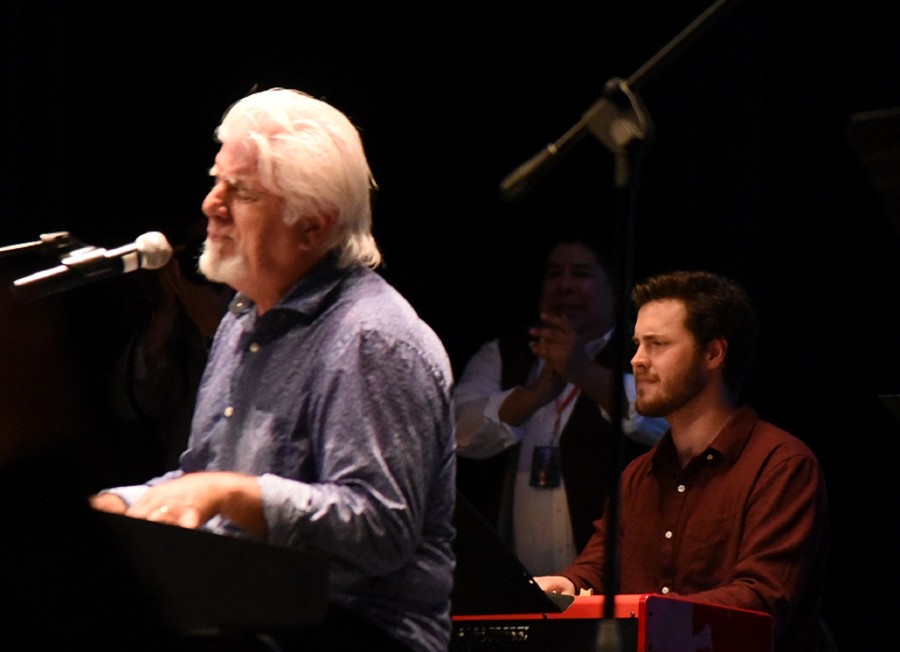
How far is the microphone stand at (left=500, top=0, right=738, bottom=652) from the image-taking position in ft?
7.27

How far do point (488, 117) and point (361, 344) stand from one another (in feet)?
10.2

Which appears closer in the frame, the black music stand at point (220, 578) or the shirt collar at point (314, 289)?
the black music stand at point (220, 578)

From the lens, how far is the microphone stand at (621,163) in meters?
2.21

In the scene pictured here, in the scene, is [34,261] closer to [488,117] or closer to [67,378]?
[67,378]

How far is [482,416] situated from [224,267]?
215 centimetres

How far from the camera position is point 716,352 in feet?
13.6

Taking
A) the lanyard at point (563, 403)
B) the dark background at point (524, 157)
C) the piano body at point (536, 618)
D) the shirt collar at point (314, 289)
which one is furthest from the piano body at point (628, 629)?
the dark background at point (524, 157)

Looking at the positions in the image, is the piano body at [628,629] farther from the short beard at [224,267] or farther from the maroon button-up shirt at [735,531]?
the short beard at [224,267]

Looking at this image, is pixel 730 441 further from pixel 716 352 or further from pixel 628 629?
pixel 628 629

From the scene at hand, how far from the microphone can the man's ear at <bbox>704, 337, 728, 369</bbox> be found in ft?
6.87

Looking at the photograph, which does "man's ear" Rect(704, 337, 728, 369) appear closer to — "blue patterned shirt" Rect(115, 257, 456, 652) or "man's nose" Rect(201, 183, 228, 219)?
"blue patterned shirt" Rect(115, 257, 456, 652)

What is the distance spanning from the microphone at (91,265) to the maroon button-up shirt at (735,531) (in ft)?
5.33

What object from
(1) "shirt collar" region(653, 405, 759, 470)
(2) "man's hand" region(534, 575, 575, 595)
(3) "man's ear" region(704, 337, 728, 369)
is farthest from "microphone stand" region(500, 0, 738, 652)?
(3) "man's ear" region(704, 337, 728, 369)

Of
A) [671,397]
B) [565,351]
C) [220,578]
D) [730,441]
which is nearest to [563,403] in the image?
[565,351]
